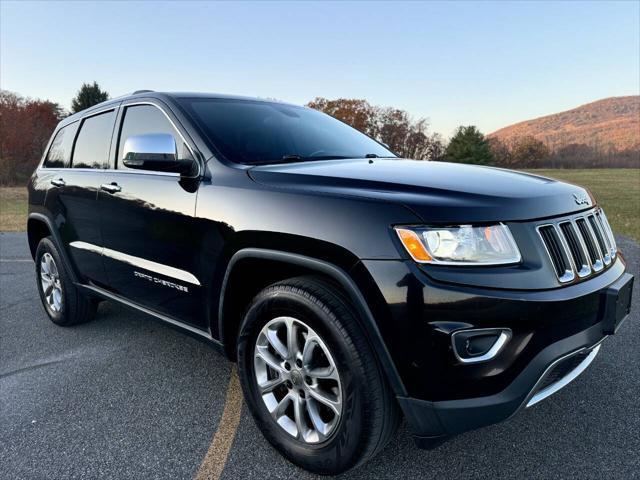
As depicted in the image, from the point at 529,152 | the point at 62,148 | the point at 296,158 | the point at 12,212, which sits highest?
the point at 62,148

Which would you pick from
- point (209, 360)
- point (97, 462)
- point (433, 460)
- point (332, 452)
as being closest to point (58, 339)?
point (209, 360)

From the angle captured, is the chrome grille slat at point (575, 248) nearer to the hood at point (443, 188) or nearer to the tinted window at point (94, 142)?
the hood at point (443, 188)

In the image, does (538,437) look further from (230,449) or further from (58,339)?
(58,339)

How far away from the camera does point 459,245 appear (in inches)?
70.6

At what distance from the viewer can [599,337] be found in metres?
1.98

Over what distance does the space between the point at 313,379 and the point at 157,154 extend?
4.79 feet

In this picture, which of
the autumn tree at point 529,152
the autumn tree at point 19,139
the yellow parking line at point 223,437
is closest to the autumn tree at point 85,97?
the autumn tree at point 19,139

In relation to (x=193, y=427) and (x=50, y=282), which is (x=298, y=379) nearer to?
(x=193, y=427)

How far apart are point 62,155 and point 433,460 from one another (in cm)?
383

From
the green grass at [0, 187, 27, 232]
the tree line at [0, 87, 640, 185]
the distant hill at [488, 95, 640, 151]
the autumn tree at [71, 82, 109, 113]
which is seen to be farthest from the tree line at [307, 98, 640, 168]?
the distant hill at [488, 95, 640, 151]

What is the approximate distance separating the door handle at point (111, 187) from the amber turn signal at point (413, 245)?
2119 millimetres

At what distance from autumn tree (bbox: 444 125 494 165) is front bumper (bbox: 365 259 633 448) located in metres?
31.5

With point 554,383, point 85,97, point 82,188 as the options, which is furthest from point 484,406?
point 85,97

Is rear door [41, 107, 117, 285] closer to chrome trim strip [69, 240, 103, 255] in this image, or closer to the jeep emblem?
chrome trim strip [69, 240, 103, 255]
